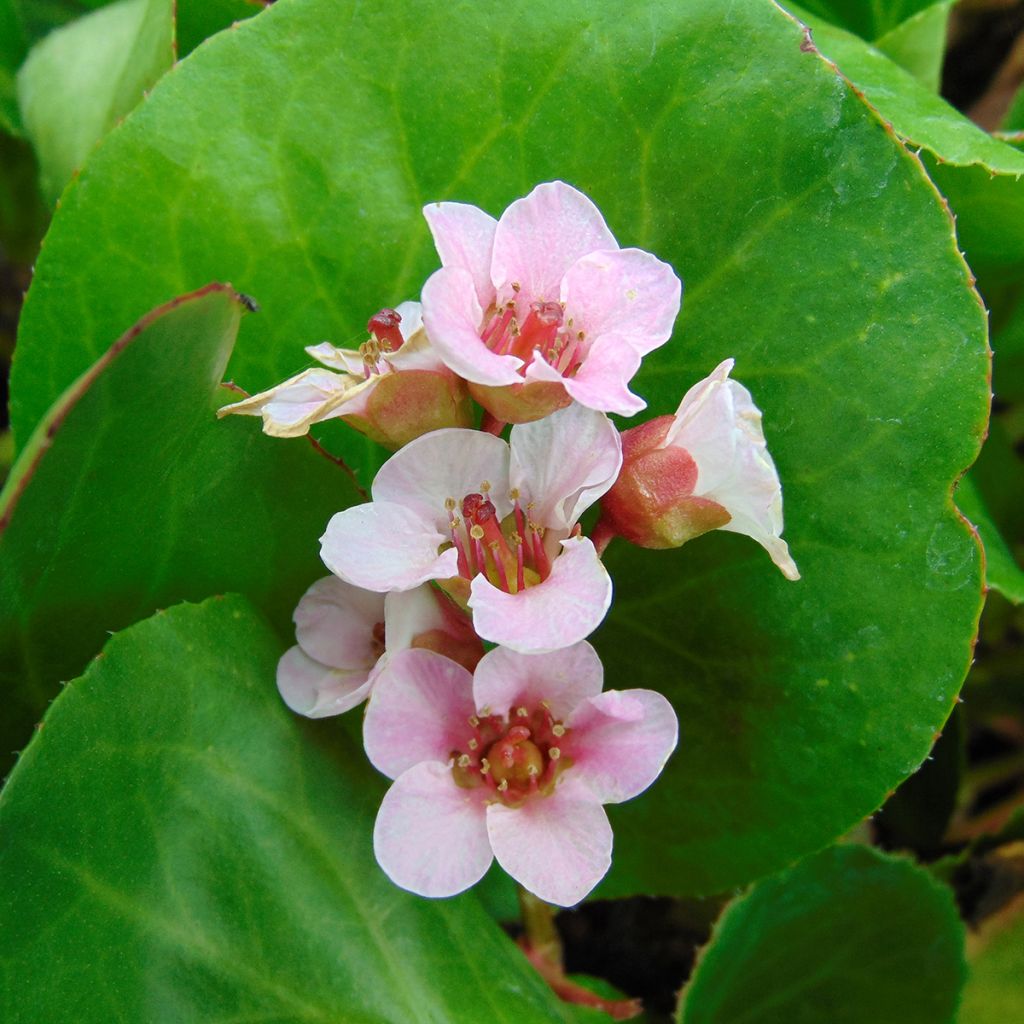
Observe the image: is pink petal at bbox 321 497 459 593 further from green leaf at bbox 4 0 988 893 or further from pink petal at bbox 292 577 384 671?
green leaf at bbox 4 0 988 893

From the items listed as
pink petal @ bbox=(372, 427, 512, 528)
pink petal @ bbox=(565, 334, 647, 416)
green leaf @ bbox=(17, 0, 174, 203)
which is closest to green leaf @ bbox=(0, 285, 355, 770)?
pink petal @ bbox=(372, 427, 512, 528)

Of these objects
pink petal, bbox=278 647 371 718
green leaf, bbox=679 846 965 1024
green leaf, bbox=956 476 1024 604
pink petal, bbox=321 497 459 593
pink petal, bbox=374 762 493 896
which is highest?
pink petal, bbox=321 497 459 593

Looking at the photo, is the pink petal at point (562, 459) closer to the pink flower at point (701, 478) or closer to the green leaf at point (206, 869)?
the pink flower at point (701, 478)

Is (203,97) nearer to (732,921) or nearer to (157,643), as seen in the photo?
(157,643)

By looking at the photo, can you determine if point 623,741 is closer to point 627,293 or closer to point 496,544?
point 496,544

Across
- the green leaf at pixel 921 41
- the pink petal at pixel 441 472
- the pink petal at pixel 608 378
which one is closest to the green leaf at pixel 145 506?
the pink petal at pixel 441 472

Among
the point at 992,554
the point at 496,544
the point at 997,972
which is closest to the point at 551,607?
the point at 496,544
